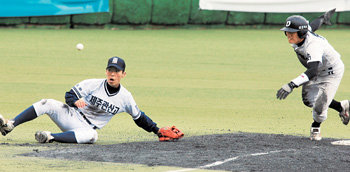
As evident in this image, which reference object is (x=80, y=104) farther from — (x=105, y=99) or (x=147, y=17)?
(x=147, y=17)

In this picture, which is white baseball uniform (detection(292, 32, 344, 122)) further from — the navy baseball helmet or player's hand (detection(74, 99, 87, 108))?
player's hand (detection(74, 99, 87, 108))

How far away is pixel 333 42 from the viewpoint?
19312mm

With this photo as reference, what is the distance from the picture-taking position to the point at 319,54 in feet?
25.3

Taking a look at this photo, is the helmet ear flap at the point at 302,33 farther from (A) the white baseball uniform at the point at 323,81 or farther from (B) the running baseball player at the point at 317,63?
(A) the white baseball uniform at the point at 323,81

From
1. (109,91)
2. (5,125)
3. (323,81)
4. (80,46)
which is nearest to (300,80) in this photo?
(323,81)

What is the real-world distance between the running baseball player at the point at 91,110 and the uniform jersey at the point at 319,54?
175 centimetres

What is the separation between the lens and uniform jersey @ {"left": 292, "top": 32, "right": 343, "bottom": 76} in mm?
7703

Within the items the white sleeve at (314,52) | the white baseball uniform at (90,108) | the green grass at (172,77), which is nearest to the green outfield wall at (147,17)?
the green grass at (172,77)

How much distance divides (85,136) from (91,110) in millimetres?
391

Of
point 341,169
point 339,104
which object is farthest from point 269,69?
point 341,169

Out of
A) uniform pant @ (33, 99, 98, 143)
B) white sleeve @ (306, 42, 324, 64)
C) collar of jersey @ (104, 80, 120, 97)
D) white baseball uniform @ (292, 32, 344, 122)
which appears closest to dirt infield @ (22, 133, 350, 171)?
uniform pant @ (33, 99, 98, 143)

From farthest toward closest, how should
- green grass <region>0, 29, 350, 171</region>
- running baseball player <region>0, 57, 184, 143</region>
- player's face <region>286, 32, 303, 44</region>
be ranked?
green grass <region>0, 29, 350, 171</region> < player's face <region>286, 32, 303, 44</region> < running baseball player <region>0, 57, 184, 143</region>

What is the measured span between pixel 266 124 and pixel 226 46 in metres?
9.06

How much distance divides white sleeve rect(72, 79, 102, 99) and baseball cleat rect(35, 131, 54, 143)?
0.55m
